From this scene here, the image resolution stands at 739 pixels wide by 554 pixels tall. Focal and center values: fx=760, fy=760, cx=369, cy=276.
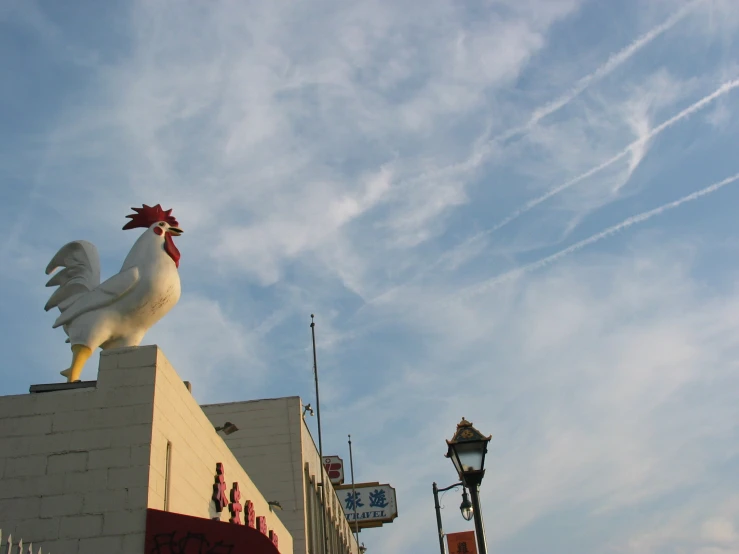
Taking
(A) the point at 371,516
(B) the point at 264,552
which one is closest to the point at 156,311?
(B) the point at 264,552

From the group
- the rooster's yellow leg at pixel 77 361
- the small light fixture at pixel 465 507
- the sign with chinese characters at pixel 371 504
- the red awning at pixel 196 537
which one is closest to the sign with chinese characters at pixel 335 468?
the sign with chinese characters at pixel 371 504

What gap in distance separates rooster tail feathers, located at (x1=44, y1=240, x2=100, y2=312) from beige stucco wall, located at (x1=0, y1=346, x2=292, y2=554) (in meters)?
2.35

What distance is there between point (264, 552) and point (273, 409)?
11.4 meters

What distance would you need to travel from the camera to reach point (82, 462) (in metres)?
9.55

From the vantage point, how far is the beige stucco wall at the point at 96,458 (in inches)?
360

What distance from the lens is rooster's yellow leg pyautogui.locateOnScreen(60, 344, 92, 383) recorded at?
11227 millimetres

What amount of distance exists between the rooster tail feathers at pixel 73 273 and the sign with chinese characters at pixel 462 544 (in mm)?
26490

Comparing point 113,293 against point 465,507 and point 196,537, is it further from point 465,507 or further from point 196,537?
point 465,507

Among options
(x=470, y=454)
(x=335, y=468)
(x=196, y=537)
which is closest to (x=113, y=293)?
(x=196, y=537)

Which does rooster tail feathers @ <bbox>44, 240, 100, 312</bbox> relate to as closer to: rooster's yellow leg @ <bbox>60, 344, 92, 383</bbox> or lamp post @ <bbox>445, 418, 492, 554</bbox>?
rooster's yellow leg @ <bbox>60, 344, 92, 383</bbox>

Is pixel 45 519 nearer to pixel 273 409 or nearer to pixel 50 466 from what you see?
pixel 50 466

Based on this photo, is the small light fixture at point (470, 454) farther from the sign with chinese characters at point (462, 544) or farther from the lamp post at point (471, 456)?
the sign with chinese characters at point (462, 544)

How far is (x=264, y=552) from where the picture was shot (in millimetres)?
9773

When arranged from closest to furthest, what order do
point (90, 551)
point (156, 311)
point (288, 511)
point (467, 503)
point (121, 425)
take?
point (90, 551)
point (121, 425)
point (156, 311)
point (467, 503)
point (288, 511)
